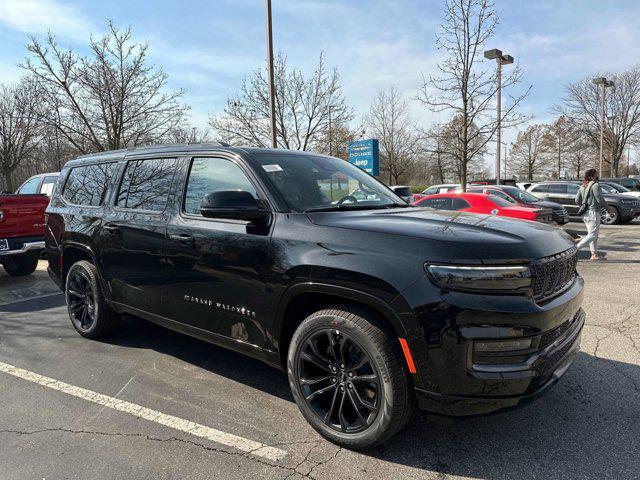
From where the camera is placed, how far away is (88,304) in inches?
185

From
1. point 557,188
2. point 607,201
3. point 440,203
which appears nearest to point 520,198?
point 440,203

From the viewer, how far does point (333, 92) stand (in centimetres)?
1864

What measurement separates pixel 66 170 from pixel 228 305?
3258 mm

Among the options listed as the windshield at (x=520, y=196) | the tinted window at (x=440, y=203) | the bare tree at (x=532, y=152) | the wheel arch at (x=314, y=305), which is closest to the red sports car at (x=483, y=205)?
the tinted window at (x=440, y=203)

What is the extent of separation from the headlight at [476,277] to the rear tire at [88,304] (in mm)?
3525

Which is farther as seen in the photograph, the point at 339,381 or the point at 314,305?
the point at 314,305

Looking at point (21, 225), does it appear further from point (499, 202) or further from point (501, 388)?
point (499, 202)

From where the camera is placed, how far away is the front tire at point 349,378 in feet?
8.11

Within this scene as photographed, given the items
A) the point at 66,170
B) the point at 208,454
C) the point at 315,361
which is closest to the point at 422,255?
the point at 315,361

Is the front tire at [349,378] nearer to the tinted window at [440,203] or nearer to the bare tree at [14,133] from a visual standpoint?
the tinted window at [440,203]

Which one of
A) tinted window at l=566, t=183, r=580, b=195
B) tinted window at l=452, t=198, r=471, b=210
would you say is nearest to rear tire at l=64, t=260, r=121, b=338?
tinted window at l=452, t=198, r=471, b=210

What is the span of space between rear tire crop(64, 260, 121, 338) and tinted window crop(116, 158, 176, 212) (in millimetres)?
920

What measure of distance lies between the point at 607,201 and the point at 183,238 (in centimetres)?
1804

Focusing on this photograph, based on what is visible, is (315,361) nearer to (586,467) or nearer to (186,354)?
(586,467)
